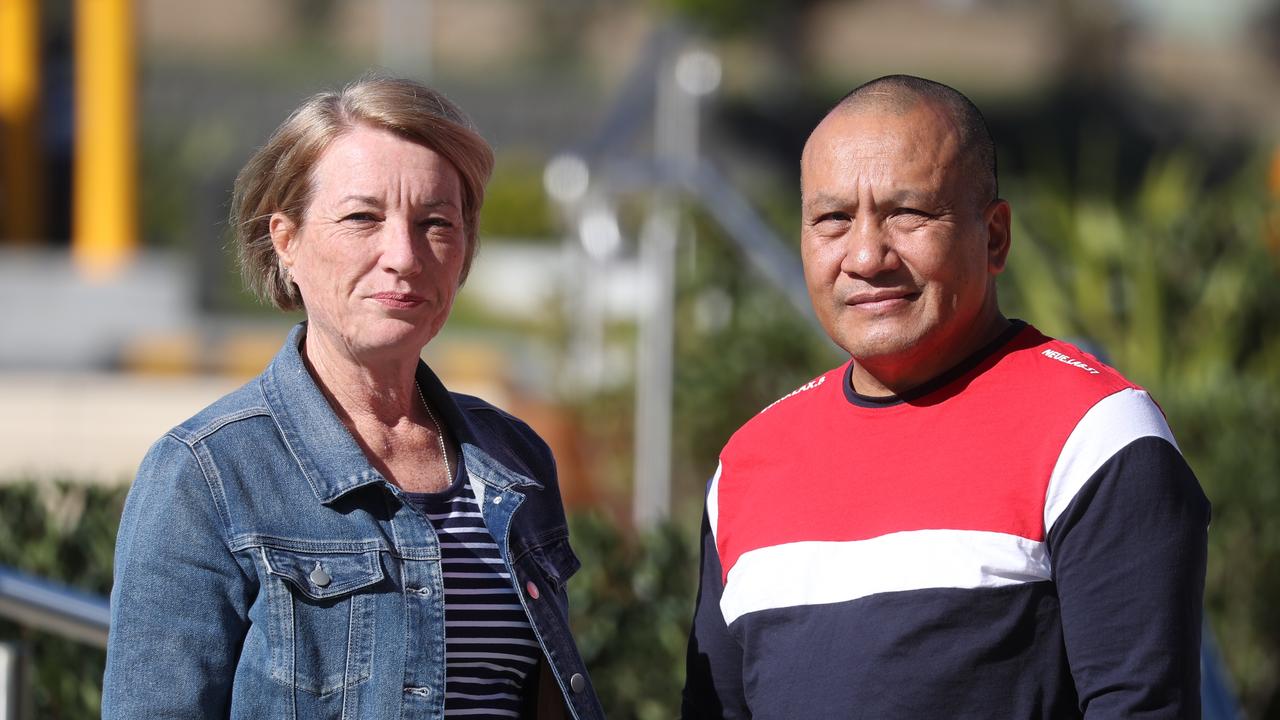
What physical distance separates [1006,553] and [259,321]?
12.8m

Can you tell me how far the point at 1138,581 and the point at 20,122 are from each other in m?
16.7

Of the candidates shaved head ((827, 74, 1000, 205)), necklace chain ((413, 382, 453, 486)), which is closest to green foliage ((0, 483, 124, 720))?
necklace chain ((413, 382, 453, 486))

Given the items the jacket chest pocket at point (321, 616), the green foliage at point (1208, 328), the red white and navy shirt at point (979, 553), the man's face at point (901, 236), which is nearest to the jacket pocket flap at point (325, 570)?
the jacket chest pocket at point (321, 616)

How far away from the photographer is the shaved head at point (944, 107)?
6.74 ft

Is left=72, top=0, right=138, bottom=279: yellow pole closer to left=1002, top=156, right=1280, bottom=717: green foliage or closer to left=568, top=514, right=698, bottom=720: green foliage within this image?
left=1002, top=156, right=1280, bottom=717: green foliage

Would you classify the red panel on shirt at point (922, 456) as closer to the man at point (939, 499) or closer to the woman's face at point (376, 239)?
the man at point (939, 499)

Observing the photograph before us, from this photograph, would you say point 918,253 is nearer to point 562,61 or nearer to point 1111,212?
point 1111,212

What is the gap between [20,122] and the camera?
54.7 feet

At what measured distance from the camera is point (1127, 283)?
21.8 ft

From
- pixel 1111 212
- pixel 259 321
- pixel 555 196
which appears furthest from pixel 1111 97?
pixel 555 196

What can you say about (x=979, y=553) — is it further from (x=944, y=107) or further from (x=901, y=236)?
(x=944, y=107)

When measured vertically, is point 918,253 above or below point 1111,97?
below

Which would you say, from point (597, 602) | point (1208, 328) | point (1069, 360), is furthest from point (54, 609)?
point (1208, 328)

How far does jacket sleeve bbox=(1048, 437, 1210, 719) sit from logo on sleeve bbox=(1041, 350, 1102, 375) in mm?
159
